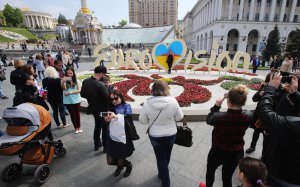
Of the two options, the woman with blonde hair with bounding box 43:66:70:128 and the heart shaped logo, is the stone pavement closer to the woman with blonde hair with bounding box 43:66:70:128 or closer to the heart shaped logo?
the woman with blonde hair with bounding box 43:66:70:128

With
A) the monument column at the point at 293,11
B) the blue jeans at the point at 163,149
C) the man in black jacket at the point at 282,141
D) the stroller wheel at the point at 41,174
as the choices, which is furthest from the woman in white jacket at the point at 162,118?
the monument column at the point at 293,11

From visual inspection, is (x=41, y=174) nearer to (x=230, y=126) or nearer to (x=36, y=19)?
(x=230, y=126)

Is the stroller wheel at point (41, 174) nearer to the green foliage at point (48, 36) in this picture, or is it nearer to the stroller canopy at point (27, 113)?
the stroller canopy at point (27, 113)

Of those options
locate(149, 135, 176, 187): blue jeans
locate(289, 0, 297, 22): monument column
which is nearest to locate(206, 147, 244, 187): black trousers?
locate(149, 135, 176, 187): blue jeans

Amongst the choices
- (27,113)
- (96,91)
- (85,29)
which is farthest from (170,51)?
(85,29)

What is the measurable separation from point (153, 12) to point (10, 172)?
14498 cm

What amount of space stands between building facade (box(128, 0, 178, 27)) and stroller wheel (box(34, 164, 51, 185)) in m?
138

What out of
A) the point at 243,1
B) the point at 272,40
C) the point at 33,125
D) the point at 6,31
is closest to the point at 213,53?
the point at 33,125

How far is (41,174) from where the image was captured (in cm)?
322

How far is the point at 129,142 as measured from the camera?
3197 mm

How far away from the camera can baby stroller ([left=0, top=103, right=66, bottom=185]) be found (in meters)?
3.01

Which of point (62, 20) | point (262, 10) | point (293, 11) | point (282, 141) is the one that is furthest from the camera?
point (62, 20)

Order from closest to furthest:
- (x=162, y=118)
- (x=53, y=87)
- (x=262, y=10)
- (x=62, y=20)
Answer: (x=162, y=118), (x=53, y=87), (x=262, y=10), (x=62, y=20)

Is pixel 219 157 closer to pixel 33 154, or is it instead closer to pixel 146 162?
pixel 146 162
